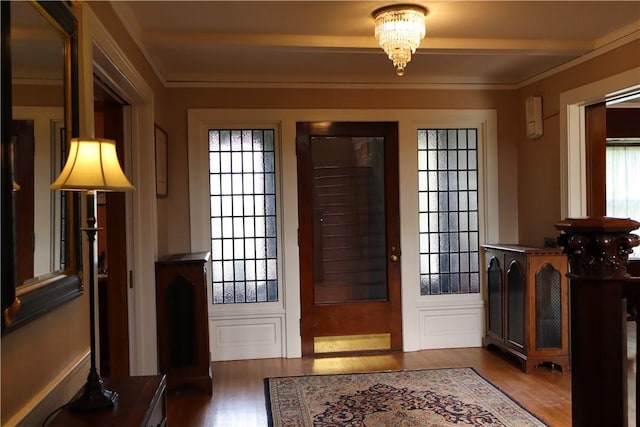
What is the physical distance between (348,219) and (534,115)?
184 centimetres

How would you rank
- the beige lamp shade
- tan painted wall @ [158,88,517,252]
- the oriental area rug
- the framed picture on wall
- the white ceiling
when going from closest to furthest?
the beige lamp shade, the white ceiling, the oriental area rug, the framed picture on wall, tan painted wall @ [158,88,517,252]

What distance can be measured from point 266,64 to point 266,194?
1.11 meters

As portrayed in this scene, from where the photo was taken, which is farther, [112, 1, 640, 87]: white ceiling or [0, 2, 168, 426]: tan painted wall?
[112, 1, 640, 87]: white ceiling

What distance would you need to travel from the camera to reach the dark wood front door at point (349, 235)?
4.67 meters

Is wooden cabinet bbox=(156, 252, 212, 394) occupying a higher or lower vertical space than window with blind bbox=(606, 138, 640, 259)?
lower

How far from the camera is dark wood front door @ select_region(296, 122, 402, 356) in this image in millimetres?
4668

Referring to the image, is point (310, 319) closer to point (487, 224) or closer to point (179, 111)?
point (487, 224)

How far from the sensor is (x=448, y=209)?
15.9ft

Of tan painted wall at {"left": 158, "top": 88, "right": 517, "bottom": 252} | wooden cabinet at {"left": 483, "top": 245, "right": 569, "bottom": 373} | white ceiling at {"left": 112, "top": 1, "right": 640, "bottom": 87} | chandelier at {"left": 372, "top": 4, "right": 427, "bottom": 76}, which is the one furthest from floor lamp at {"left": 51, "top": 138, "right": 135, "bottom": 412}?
wooden cabinet at {"left": 483, "top": 245, "right": 569, "bottom": 373}

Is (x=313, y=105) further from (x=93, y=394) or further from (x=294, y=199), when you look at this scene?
(x=93, y=394)

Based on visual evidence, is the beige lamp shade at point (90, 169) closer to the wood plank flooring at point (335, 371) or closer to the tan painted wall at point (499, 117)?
the tan painted wall at point (499, 117)

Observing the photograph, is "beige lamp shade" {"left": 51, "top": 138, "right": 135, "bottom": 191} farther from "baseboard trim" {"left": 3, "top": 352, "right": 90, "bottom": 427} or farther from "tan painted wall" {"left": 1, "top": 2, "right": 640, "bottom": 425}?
"tan painted wall" {"left": 1, "top": 2, "right": 640, "bottom": 425}

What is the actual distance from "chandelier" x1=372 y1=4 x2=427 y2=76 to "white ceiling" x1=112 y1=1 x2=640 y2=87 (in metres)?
0.07

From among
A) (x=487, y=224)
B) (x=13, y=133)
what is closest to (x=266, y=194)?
(x=487, y=224)
